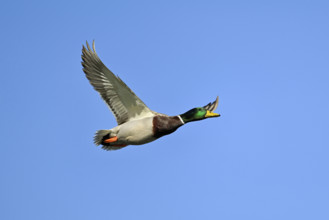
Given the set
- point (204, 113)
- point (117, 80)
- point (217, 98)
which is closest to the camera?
point (117, 80)

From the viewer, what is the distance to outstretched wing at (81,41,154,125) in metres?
11.2

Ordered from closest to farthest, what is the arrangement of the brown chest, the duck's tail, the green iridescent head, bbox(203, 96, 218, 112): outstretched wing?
the brown chest
the duck's tail
the green iridescent head
bbox(203, 96, 218, 112): outstretched wing

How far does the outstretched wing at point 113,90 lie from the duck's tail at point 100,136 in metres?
0.39

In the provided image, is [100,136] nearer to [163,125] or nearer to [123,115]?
[123,115]

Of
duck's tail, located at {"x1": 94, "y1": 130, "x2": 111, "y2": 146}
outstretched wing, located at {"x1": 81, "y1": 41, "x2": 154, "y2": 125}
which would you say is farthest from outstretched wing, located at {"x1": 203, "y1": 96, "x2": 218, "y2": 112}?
duck's tail, located at {"x1": 94, "y1": 130, "x2": 111, "y2": 146}

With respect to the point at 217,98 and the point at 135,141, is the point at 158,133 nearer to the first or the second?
the point at 135,141

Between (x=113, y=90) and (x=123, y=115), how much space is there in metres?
0.64

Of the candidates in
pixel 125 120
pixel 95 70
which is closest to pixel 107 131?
pixel 125 120

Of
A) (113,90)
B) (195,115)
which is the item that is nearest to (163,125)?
(195,115)

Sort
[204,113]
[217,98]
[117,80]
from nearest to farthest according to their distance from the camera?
[117,80] → [204,113] → [217,98]

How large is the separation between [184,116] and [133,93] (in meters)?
1.33

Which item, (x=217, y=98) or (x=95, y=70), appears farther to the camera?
(x=217, y=98)

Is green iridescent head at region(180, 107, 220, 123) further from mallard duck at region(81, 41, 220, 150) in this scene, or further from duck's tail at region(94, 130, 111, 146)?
duck's tail at region(94, 130, 111, 146)

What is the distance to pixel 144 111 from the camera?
38.0 feet
